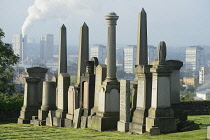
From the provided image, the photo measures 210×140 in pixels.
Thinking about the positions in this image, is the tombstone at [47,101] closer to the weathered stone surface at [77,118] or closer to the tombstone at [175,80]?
the weathered stone surface at [77,118]

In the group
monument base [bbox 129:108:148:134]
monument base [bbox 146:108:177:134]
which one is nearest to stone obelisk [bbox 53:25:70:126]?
monument base [bbox 129:108:148:134]

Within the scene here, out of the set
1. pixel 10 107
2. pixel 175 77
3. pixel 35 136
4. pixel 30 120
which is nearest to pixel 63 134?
pixel 35 136

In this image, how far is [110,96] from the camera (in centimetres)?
2062

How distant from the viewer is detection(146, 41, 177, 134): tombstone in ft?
57.1

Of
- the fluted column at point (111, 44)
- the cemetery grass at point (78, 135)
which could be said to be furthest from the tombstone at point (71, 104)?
the fluted column at point (111, 44)

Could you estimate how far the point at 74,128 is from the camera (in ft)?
72.6

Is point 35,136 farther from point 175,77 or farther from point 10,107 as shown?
point 10,107

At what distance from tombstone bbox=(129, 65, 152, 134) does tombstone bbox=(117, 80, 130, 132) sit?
408mm

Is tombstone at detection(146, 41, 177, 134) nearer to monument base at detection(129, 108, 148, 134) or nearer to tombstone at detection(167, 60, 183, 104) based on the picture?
monument base at detection(129, 108, 148, 134)

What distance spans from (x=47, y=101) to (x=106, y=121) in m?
6.28

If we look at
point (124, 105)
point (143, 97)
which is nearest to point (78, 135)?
point (124, 105)

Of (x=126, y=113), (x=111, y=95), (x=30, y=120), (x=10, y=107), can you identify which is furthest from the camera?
(x=10, y=107)

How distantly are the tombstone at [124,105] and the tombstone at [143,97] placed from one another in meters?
0.41

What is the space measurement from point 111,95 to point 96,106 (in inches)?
47.0
